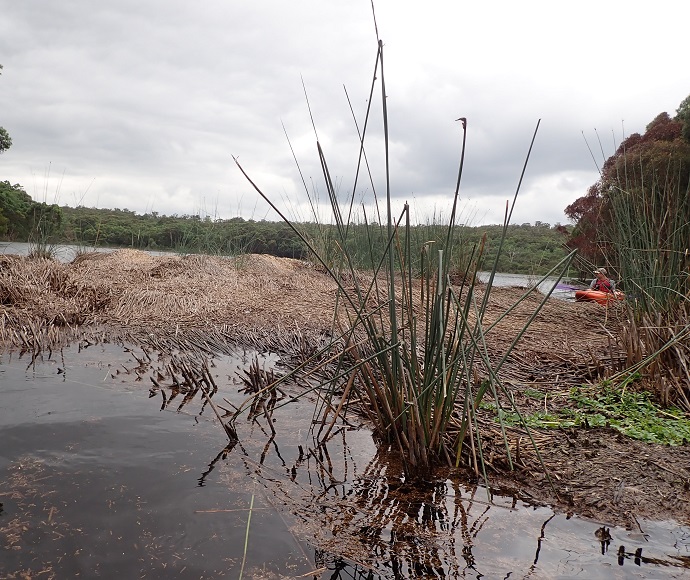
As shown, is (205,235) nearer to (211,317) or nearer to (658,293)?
(211,317)

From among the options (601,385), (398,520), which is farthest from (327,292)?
(398,520)

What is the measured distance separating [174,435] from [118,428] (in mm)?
247

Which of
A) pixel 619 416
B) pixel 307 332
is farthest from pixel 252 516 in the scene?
pixel 307 332

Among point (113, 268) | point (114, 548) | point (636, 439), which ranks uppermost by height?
point (113, 268)

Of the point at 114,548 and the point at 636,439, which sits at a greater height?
the point at 636,439

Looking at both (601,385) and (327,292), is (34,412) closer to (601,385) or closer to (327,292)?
(601,385)

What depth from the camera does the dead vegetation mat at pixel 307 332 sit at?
1780mm

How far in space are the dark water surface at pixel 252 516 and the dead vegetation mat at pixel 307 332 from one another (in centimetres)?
20

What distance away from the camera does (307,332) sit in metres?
4.11

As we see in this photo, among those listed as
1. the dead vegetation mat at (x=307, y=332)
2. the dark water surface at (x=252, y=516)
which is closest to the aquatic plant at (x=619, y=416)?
the dead vegetation mat at (x=307, y=332)

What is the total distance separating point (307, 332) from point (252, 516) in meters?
2.57

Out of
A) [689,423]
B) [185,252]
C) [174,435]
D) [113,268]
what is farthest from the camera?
[185,252]

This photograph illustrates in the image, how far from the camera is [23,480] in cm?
168

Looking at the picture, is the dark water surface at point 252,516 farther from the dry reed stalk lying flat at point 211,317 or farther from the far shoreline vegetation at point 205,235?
the dry reed stalk lying flat at point 211,317
